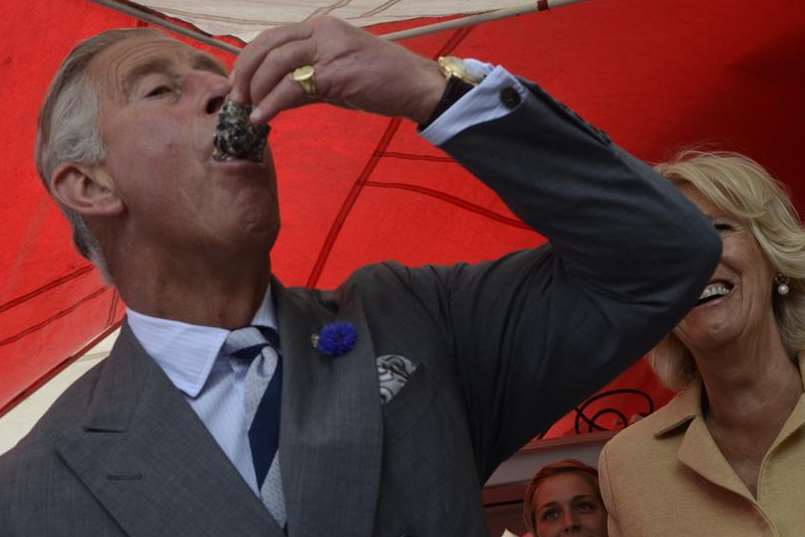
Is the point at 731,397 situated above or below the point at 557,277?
below

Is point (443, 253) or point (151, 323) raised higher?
point (151, 323)

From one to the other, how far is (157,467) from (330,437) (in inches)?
7.5

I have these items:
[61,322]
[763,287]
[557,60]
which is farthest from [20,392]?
[763,287]

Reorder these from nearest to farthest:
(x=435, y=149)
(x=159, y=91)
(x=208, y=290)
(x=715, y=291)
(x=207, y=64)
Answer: (x=208, y=290)
(x=159, y=91)
(x=207, y=64)
(x=715, y=291)
(x=435, y=149)

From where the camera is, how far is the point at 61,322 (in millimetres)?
3322

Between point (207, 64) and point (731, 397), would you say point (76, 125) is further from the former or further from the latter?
point (731, 397)

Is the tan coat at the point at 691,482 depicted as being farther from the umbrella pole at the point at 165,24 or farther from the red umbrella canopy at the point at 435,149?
the umbrella pole at the point at 165,24

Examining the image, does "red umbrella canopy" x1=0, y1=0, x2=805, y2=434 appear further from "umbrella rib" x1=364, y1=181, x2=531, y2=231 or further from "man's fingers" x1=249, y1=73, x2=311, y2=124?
"man's fingers" x1=249, y1=73, x2=311, y2=124

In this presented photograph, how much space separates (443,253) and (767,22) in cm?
111

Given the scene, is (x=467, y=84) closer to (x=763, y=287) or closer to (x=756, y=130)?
(x=763, y=287)

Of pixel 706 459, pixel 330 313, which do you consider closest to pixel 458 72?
pixel 330 313

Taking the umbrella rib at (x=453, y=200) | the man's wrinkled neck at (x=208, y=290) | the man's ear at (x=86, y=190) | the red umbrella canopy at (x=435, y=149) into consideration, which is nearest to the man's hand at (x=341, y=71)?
the man's wrinkled neck at (x=208, y=290)

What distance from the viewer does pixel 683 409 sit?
8.96ft

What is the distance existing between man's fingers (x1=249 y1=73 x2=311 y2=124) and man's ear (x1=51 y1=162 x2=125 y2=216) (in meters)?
0.37
